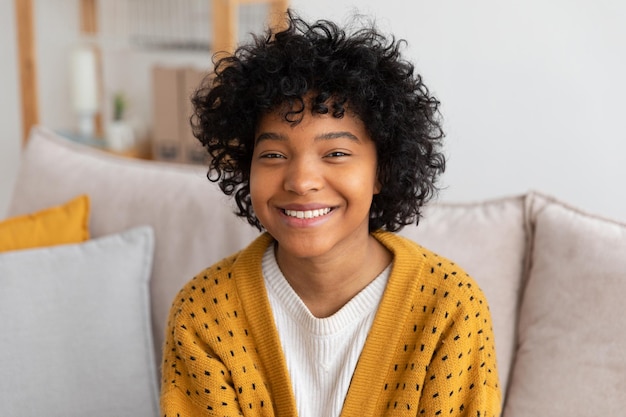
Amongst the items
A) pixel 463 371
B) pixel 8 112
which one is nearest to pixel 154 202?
pixel 463 371

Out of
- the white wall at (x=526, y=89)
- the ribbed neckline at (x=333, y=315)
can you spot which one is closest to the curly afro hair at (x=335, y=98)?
the ribbed neckline at (x=333, y=315)

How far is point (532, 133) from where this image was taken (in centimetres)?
198

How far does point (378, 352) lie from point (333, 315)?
0.32 ft

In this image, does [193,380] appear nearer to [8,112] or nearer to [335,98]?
[335,98]

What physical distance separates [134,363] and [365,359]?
1.99 ft

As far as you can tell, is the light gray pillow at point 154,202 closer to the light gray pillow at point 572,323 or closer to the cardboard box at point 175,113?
the light gray pillow at point 572,323

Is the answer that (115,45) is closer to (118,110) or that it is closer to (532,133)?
(118,110)

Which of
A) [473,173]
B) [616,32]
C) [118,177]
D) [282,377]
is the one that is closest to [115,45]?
[118,177]

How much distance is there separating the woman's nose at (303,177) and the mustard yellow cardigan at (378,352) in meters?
0.24

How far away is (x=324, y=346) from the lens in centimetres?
132

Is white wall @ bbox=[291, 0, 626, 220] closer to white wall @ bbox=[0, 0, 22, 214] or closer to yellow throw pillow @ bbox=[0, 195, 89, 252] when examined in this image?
yellow throw pillow @ bbox=[0, 195, 89, 252]

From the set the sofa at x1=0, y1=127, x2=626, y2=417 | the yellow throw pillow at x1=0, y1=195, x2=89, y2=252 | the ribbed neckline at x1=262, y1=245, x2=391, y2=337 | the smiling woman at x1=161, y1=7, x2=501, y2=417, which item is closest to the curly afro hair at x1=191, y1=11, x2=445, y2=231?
the smiling woman at x1=161, y1=7, x2=501, y2=417

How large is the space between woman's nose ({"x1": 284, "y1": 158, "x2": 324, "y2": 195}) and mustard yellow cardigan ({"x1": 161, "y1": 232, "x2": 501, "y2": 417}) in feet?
0.80

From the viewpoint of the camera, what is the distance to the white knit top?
131 centimetres
